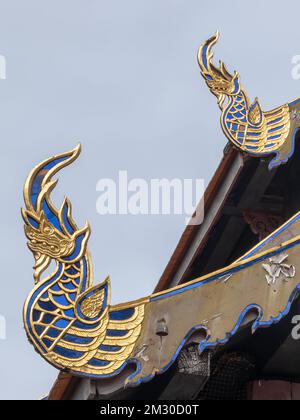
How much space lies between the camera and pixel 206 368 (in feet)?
36.0

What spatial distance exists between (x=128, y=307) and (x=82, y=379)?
30.5 inches

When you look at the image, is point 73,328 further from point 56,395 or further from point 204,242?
point 204,242

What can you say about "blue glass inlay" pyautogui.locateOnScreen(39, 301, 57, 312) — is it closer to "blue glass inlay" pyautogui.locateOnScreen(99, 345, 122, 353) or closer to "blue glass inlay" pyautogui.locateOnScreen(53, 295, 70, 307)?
"blue glass inlay" pyautogui.locateOnScreen(53, 295, 70, 307)

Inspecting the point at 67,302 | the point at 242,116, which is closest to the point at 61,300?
the point at 67,302

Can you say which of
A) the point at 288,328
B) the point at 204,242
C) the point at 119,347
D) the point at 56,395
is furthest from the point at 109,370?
the point at 204,242

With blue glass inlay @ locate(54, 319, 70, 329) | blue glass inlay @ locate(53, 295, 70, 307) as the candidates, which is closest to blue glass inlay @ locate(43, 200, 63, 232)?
blue glass inlay @ locate(53, 295, 70, 307)

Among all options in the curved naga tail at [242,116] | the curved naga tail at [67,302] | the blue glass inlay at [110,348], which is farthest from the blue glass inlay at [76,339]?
the curved naga tail at [242,116]

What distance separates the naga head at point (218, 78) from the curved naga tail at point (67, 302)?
290 cm

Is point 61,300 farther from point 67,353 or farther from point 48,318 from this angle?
point 67,353

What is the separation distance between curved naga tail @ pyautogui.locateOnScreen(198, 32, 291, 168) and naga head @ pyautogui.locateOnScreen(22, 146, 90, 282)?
2.87 metres

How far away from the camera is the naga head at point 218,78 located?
13500mm

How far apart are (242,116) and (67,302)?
3.72 metres

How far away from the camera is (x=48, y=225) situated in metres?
10.9

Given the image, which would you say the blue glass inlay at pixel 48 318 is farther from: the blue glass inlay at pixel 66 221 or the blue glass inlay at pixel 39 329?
the blue glass inlay at pixel 66 221
